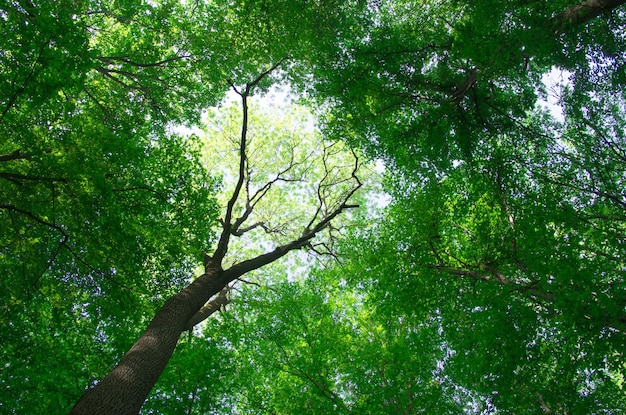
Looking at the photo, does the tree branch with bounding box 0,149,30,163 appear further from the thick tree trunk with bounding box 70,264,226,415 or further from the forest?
the thick tree trunk with bounding box 70,264,226,415

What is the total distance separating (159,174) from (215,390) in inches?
225

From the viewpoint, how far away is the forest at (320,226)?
6.21 m

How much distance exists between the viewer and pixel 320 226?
12.0m

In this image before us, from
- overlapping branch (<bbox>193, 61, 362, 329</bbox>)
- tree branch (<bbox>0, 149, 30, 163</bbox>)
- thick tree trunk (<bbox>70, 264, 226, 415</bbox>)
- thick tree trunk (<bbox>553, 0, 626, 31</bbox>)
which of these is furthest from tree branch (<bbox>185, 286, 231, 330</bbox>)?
thick tree trunk (<bbox>553, 0, 626, 31</bbox>)

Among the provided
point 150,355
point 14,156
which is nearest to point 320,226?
point 150,355

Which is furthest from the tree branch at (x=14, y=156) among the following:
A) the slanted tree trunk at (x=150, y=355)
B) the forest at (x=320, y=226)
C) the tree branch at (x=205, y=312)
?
the tree branch at (x=205, y=312)

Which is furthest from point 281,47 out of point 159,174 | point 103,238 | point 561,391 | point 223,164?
point 561,391

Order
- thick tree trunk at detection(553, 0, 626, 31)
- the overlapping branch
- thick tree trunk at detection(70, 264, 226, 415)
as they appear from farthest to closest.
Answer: the overlapping branch → thick tree trunk at detection(553, 0, 626, 31) → thick tree trunk at detection(70, 264, 226, 415)

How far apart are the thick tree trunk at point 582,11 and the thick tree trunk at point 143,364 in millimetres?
8271

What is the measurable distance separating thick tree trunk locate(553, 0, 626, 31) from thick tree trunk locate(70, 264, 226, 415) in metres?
8.27

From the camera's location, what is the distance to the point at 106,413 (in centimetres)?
438

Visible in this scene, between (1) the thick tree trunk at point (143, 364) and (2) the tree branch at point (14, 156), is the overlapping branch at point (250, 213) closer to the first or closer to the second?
(1) the thick tree trunk at point (143, 364)

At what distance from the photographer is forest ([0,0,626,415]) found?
6211 mm

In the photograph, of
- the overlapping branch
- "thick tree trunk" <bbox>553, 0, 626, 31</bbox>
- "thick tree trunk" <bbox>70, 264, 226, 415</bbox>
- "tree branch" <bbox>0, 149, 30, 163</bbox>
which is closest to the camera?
"thick tree trunk" <bbox>70, 264, 226, 415</bbox>
